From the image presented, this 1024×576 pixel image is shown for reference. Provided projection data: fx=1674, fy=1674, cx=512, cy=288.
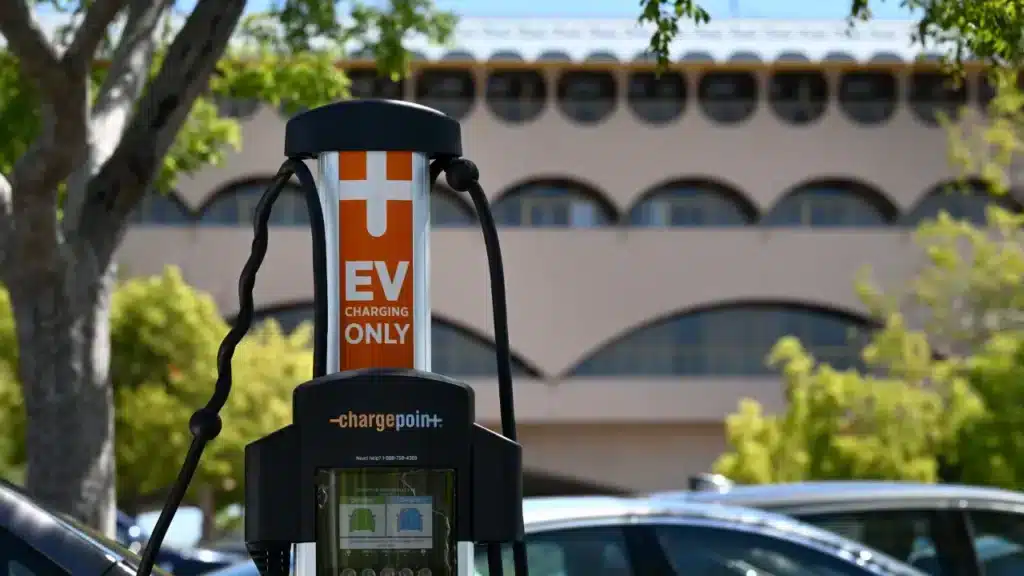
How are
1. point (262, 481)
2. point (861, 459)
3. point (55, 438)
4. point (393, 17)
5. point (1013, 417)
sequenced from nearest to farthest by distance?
point (262, 481) < point (55, 438) < point (393, 17) < point (1013, 417) < point (861, 459)

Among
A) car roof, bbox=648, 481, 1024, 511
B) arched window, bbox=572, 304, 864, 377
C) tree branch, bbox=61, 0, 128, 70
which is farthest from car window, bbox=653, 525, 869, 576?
arched window, bbox=572, 304, 864, 377

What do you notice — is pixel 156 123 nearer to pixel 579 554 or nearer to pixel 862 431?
pixel 579 554

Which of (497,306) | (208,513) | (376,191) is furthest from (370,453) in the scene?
(208,513)

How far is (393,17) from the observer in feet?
40.4

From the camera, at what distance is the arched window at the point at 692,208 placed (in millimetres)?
47688

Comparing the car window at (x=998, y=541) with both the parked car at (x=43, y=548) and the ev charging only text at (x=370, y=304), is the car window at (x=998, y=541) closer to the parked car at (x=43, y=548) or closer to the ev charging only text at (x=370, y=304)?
the parked car at (x=43, y=548)

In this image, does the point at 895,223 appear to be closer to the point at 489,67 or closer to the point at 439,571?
the point at 489,67

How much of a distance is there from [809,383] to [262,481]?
29722mm

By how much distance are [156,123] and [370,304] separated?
5.31 metres

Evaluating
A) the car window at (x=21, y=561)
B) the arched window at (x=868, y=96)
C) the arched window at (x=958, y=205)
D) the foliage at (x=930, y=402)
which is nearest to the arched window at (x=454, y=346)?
the foliage at (x=930, y=402)

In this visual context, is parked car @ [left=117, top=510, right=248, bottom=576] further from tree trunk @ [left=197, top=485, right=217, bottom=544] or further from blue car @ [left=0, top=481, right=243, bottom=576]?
tree trunk @ [left=197, top=485, right=217, bottom=544]

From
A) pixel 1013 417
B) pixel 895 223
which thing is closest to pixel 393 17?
pixel 1013 417

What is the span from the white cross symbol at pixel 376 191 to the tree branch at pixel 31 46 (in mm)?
5141

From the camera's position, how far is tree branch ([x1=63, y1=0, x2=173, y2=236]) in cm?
850
